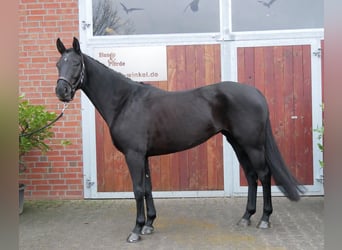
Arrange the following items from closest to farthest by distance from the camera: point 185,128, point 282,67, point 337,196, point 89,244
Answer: point 337,196 < point 89,244 < point 185,128 < point 282,67

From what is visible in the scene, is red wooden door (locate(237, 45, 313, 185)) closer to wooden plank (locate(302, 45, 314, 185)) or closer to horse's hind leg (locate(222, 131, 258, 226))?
wooden plank (locate(302, 45, 314, 185))

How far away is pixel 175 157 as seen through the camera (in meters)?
5.58

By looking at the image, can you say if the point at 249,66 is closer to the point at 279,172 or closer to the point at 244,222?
the point at 279,172

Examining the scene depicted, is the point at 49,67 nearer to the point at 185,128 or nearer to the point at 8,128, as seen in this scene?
the point at 185,128

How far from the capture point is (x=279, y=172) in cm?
405

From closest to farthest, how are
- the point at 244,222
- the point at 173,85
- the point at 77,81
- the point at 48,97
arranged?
the point at 77,81
the point at 244,222
the point at 173,85
the point at 48,97

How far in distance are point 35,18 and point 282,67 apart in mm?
3617

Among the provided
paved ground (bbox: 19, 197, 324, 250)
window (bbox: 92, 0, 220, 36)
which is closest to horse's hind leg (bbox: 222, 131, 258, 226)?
paved ground (bbox: 19, 197, 324, 250)

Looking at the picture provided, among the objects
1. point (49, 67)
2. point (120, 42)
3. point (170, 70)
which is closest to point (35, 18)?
point (49, 67)

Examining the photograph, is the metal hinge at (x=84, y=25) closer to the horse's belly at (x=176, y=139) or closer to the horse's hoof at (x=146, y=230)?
the horse's belly at (x=176, y=139)

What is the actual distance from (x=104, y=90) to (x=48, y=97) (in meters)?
2.12

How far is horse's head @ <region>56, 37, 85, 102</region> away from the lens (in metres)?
3.52

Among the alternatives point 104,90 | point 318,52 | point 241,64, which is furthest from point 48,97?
point 318,52

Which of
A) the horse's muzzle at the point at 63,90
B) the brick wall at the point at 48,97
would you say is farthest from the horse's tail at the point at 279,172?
the brick wall at the point at 48,97
